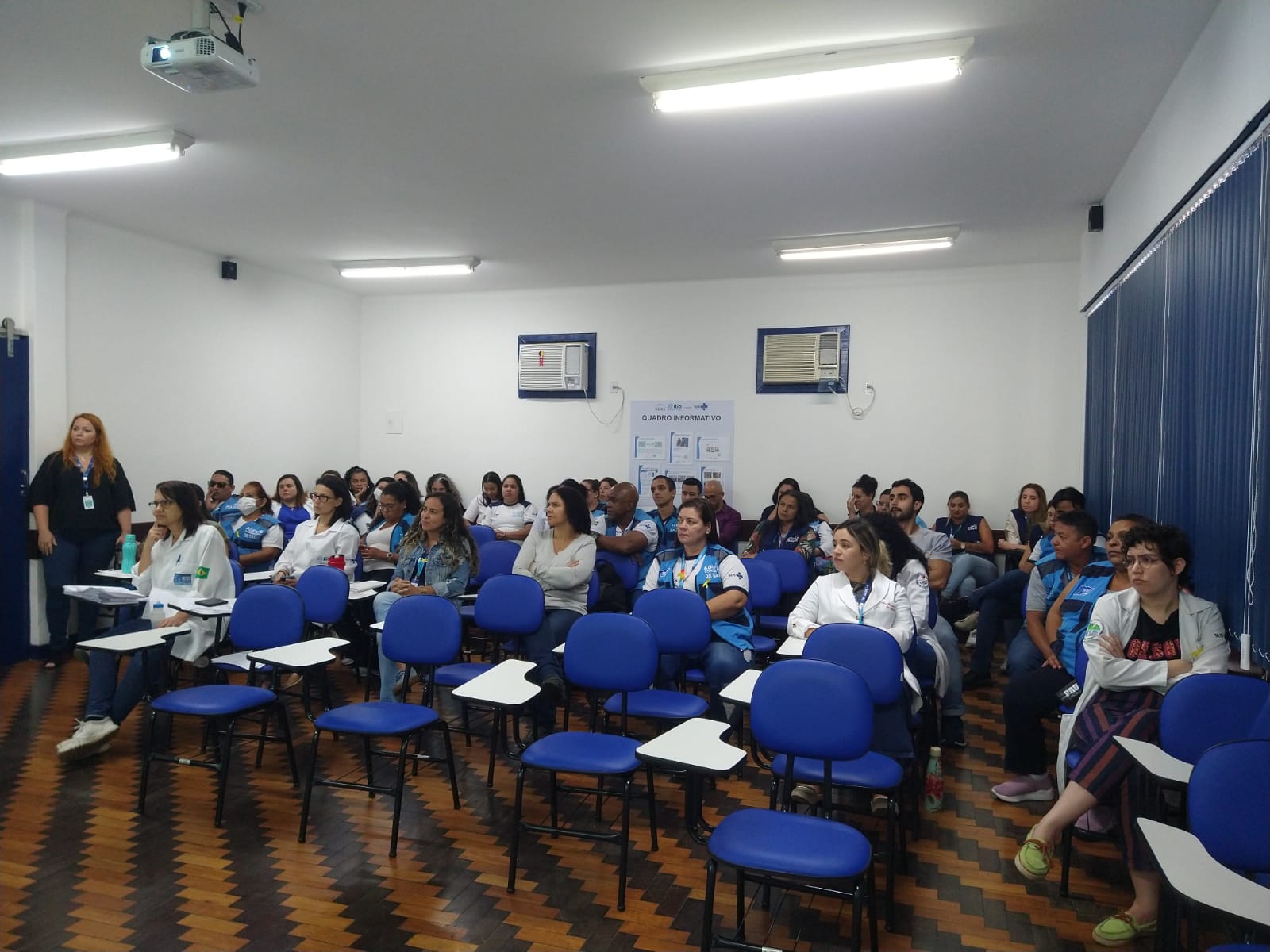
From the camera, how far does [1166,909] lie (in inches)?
83.0

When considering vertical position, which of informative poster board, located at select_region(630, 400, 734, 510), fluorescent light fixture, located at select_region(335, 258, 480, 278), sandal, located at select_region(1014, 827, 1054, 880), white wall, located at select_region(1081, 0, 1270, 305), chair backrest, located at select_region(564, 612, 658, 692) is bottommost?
sandal, located at select_region(1014, 827, 1054, 880)

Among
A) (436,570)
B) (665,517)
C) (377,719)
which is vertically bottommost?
(377,719)

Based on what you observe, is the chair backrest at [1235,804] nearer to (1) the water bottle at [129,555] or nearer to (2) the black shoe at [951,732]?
(2) the black shoe at [951,732]

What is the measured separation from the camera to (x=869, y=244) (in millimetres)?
6793

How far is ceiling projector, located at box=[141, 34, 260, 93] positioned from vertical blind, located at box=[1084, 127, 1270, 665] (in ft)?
12.3

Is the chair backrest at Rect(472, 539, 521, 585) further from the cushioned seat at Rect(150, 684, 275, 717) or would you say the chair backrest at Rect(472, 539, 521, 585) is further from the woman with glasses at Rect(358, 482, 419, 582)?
the cushioned seat at Rect(150, 684, 275, 717)

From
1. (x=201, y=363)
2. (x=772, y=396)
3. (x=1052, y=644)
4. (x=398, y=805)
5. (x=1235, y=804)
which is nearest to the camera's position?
(x=1235, y=804)

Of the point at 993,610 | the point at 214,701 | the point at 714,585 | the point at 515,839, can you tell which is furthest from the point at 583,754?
the point at 993,610

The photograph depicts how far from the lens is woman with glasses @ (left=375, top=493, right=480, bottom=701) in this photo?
16.5 ft

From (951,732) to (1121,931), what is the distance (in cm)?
189

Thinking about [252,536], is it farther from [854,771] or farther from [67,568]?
[854,771]

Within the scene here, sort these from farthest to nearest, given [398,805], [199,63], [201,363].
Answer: [201,363] → [398,805] → [199,63]

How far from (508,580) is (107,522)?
12.2 ft

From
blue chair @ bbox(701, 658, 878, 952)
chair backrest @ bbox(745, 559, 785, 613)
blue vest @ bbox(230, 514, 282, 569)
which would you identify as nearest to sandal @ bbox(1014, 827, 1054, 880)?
blue chair @ bbox(701, 658, 878, 952)
